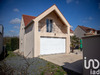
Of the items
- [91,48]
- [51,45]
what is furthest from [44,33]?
[91,48]

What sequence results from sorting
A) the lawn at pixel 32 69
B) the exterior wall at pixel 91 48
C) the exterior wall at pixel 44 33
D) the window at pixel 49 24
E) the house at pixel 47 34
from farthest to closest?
the window at pixel 49 24 → the house at pixel 47 34 → the exterior wall at pixel 44 33 → the exterior wall at pixel 91 48 → the lawn at pixel 32 69

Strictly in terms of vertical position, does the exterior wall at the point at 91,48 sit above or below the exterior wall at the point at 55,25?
below

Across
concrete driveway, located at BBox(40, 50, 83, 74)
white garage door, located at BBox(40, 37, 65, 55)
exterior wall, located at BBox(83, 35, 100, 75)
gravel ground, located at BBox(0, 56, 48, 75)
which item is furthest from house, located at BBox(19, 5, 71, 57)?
exterior wall, located at BBox(83, 35, 100, 75)

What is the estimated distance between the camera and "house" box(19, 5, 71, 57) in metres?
10.4

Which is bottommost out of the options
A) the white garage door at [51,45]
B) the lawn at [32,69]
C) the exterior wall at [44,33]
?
the lawn at [32,69]

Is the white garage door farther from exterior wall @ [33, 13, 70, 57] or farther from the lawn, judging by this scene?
the lawn

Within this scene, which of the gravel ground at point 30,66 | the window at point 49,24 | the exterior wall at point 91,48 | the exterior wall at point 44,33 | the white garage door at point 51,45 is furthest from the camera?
the window at point 49,24

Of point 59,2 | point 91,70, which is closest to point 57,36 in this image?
point 59,2

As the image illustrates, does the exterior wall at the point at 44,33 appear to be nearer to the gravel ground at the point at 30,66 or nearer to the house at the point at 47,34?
the house at the point at 47,34

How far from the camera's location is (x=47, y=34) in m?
11.4

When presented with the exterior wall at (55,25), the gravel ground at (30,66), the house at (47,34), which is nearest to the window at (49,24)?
the house at (47,34)

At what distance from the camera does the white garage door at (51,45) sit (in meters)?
10.9

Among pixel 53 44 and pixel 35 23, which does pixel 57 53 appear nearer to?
pixel 53 44

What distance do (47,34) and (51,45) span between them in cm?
196
